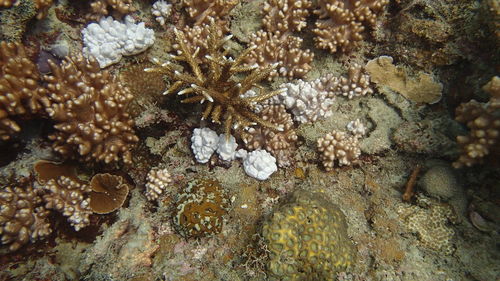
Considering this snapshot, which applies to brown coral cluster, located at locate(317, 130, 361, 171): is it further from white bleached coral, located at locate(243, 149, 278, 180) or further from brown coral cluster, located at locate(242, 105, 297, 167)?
white bleached coral, located at locate(243, 149, 278, 180)

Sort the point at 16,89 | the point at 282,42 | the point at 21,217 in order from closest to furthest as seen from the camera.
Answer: the point at 16,89 → the point at 21,217 → the point at 282,42

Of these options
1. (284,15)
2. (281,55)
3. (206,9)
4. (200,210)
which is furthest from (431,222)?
(206,9)

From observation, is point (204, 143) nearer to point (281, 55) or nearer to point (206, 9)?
point (281, 55)

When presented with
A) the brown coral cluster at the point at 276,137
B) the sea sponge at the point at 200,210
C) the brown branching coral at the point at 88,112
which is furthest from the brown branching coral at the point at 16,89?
the brown coral cluster at the point at 276,137

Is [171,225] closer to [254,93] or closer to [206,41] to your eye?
[254,93]

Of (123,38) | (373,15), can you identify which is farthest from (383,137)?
(123,38)

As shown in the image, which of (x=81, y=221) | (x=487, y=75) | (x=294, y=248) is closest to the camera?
(x=294, y=248)

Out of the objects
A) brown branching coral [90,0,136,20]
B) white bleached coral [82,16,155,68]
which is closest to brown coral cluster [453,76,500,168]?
white bleached coral [82,16,155,68]

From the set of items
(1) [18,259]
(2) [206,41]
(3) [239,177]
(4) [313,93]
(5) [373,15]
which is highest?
(5) [373,15]
